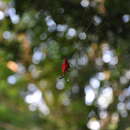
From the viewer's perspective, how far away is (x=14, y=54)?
8.71 feet

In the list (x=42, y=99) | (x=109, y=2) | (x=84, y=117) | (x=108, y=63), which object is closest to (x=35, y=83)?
(x=42, y=99)

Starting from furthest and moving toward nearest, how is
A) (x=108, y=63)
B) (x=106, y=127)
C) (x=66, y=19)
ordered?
(x=106, y=127) → (x=108, y=63) → (x=66, y=19)

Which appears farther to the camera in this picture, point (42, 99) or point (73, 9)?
point (42, 99)

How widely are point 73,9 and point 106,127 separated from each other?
182 centimetres

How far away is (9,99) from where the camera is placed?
16.1 feet

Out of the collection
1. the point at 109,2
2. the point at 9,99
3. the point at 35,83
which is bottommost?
the point at 109,2

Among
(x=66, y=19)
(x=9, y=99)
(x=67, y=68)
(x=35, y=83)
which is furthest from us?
(x=9, y=99)

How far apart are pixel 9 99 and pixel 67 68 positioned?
10.9ft

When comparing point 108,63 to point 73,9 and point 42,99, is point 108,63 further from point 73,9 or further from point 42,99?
point 42,99

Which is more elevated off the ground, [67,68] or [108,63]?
[108,63]

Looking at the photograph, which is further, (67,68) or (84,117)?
(84,117)

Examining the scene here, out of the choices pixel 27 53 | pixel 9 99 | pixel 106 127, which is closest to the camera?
pixel 27 53

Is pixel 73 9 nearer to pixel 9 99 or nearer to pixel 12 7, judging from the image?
pixel 12 7

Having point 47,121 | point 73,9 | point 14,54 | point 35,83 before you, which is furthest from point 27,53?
point 47,121
